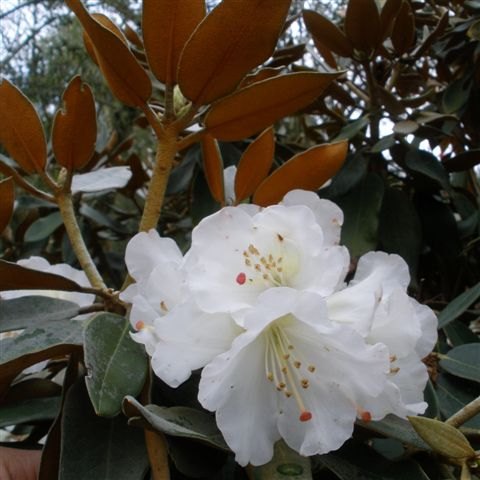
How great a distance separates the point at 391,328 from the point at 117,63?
1.14ft

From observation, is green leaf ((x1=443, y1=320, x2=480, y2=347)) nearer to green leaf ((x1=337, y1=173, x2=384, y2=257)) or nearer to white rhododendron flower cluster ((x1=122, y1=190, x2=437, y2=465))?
green leaf ((x1=337, y1=173, x2=384, y2=257))

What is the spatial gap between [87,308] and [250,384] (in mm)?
256

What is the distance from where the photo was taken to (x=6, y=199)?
2.26 feet

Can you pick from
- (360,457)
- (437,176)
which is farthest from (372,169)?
(360,457)

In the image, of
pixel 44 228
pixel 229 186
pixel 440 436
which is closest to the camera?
pixel 440 436

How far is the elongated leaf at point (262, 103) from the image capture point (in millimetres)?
614

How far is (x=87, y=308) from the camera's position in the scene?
705mm

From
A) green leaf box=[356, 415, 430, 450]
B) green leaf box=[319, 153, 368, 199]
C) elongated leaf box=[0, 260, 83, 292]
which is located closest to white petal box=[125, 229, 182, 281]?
elongated leaf box=[0, 260, 83, 292]

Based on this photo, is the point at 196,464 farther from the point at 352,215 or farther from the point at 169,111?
the point at 352,215

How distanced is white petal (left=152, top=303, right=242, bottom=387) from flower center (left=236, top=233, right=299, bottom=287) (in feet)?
0.21

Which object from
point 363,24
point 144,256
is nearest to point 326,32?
point 363,24

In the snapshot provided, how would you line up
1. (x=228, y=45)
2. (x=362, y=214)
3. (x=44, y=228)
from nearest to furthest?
(x=228, y=45)
(x=362, y=214)
(x=44, y=228)

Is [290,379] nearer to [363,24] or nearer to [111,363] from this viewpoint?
[111,363]

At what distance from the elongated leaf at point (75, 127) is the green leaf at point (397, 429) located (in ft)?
1.36
